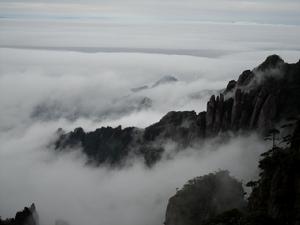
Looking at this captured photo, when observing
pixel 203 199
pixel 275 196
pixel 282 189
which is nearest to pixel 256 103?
pixel 203 199

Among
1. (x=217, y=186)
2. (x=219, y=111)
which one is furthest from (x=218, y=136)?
(x=217, y=186)

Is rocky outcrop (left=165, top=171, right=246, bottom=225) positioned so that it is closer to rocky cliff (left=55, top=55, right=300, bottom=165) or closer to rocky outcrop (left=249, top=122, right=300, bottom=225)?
rocky outcrop (left=249, top=122, right=300, bottom=225)

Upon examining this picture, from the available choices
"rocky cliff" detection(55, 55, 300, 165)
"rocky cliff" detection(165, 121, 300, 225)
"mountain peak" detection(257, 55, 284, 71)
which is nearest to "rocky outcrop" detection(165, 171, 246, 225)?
"rocky cliff" detection(165, 121, 300, 225)

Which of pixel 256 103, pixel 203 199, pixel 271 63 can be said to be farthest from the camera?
pixel 271 63

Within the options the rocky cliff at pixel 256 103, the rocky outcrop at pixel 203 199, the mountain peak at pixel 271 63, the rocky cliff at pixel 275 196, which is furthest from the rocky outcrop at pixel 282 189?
the mountain peak at pixel 271 63

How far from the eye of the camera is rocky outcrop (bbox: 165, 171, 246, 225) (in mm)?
97812

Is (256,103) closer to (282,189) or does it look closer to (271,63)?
(271,63)

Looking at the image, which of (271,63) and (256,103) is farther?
(271,63)

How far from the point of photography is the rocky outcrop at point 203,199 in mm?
97812

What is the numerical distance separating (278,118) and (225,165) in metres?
19.2

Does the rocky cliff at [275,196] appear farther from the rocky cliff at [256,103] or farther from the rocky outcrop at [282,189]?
the rocky cliff at [256,103]

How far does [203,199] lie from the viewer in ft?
329

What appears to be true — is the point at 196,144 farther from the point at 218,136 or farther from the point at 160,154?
the point at 160,154

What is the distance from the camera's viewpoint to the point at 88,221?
630 feet
